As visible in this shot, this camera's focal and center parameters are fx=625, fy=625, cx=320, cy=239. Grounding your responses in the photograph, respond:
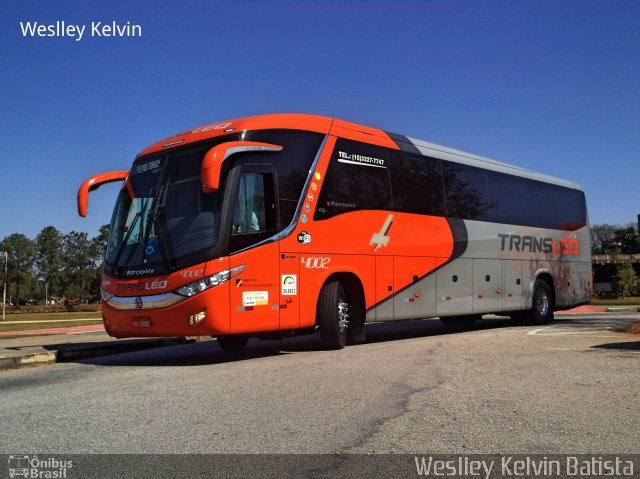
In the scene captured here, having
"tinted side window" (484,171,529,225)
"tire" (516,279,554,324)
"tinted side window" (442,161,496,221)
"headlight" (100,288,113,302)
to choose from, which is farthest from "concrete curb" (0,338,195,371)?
"tire" (516,279,554,324)

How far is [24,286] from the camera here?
341ft

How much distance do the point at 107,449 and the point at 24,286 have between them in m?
110

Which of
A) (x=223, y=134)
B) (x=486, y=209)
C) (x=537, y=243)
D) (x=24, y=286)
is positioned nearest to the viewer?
(x=223, y=134)

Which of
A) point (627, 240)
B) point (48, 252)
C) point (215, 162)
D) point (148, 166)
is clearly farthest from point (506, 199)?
point (48, 252)

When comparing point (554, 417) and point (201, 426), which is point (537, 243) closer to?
point (554, 417)

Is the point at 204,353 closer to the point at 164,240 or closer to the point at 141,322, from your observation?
the point at 141,322

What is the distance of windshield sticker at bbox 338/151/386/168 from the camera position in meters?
11.6

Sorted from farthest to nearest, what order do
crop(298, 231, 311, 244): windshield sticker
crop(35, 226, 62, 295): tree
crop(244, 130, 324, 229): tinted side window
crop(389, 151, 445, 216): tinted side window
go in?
1. crop(35, 226, 62, 295): tree
2. crop(389, 151, 445, 216): tinted side window
3. crop(298, 231, 311, 244): windshield sticker
4. crop(244, 130, 324, 229): tinted side window

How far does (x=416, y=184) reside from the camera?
13398mm

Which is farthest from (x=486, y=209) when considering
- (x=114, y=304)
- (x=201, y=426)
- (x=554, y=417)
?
(x=201, y=426)

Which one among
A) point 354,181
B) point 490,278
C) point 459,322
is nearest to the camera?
point 354,181

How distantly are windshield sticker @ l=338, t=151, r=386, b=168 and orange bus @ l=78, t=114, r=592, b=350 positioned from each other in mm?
38

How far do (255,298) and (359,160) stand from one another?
12.4ft

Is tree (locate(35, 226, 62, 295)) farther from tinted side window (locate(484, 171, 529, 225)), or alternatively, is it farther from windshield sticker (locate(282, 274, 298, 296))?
windshield sticker (locate(282, 274, 298, 296))
